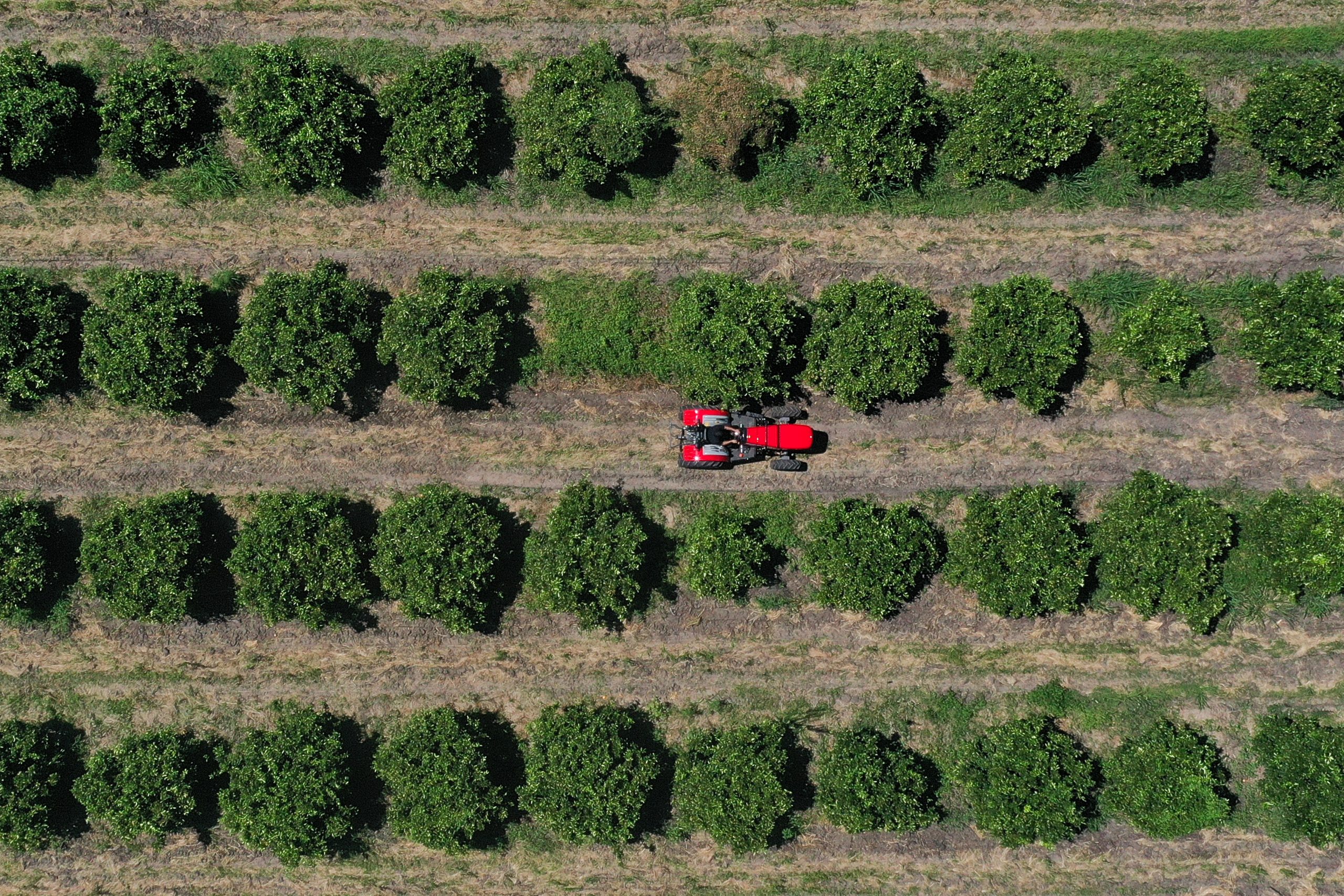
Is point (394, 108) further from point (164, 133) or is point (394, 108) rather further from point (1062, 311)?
point (1062, 311)

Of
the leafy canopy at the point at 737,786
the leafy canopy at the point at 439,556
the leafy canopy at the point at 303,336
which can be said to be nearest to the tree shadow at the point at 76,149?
the leafy canopy at the point at 303,336

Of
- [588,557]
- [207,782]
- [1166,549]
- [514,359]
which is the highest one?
[514,359]

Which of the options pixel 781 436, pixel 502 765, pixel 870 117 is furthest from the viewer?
pixel 502 765

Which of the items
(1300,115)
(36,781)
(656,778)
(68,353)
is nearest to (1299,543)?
(1300,115)

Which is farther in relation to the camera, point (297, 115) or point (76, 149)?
point (76, 149)

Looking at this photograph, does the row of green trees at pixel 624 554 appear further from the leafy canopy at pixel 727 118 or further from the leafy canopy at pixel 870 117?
the leafy canopy at pixel 727 118

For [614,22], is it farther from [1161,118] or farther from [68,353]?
[68,353]

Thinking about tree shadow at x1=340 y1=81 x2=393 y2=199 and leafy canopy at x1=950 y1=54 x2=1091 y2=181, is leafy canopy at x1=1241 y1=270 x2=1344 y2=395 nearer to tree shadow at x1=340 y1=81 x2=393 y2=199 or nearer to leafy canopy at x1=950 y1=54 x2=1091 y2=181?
leafy canopy at x1=950 y1=54 x2=1091 y2=181
